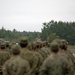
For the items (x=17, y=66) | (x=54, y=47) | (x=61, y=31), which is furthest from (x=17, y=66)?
(x=61, y=31)

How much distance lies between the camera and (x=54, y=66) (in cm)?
1195

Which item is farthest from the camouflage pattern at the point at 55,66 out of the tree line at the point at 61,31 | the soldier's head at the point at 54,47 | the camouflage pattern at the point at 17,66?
the tree line at the point at 61,31

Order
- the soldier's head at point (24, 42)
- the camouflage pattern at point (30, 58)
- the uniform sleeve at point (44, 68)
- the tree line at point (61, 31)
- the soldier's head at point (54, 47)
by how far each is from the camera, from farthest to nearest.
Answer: the tree line at point (61, 31) < the camouflage pattern at point (30, 58) < the soldier's head at point (24, 42) < the soldier's head at point (54, 47) < the uniform sleeve at point (44, 68)

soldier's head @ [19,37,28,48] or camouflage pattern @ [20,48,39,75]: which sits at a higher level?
soldier's head @ [19,37,28,48]

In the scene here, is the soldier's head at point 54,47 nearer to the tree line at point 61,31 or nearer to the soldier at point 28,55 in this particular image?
the soldier at point 28,55

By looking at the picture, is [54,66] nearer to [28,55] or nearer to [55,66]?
[55,66]

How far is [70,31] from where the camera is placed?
444 ft

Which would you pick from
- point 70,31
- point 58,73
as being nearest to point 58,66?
point 58,73

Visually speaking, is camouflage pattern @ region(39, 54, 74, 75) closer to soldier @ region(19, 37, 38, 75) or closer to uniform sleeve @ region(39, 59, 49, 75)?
uniform sleeve @ region(39, 59, 49, 75)

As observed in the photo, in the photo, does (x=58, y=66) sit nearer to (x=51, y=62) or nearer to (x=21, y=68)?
(x=51, y=62)

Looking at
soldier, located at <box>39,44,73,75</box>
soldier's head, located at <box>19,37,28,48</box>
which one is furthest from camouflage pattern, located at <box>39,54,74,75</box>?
soldier's head, located at <box>19,37,28,48</box>

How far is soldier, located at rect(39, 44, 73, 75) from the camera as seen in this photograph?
12.0 m

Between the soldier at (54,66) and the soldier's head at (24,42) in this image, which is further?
the soldier's head at (24,42)

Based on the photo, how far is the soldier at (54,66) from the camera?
11953 mm
